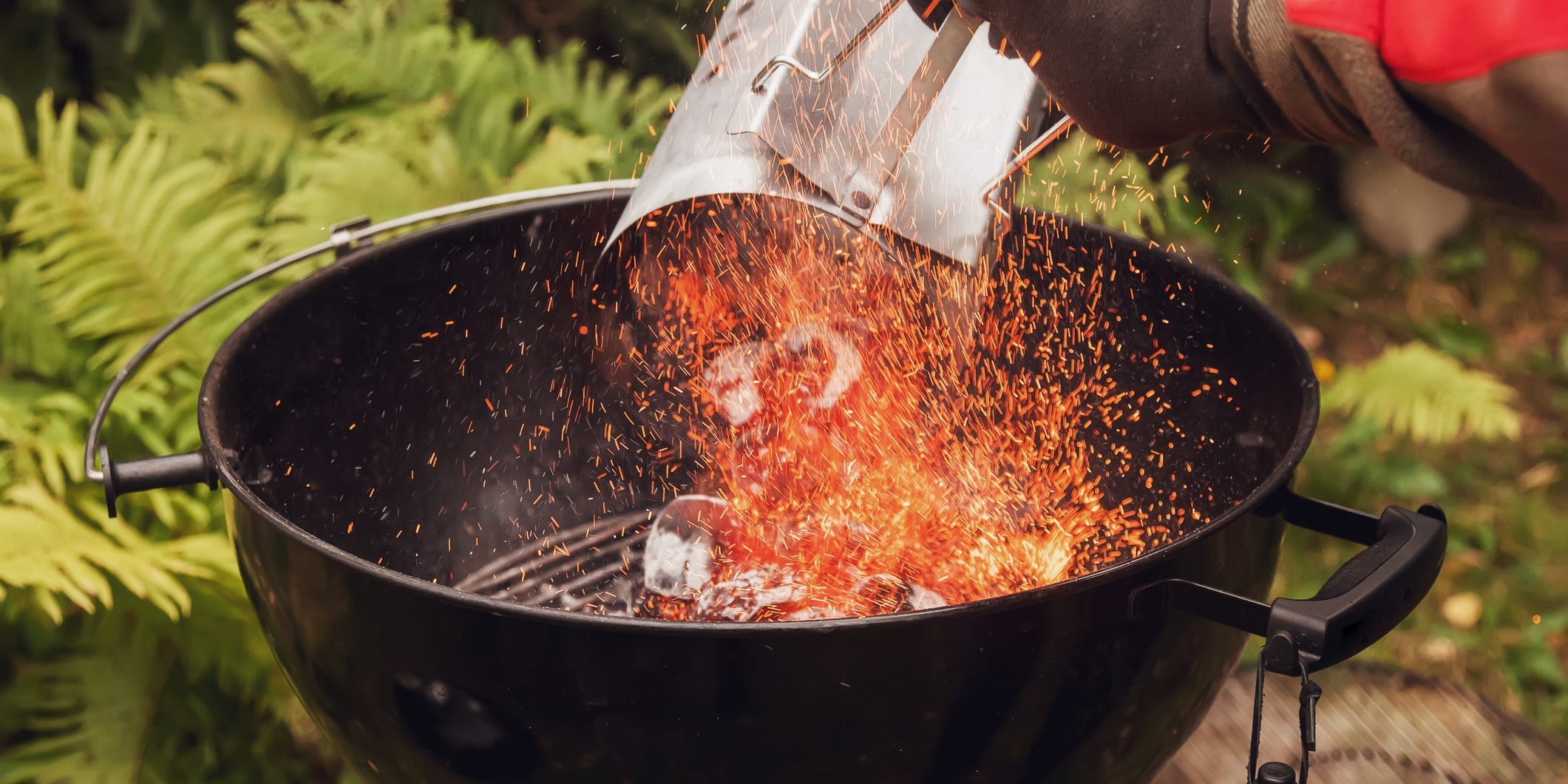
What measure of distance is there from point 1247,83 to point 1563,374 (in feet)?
7.63

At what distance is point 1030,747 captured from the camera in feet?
2.63

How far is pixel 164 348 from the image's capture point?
175 centimetres

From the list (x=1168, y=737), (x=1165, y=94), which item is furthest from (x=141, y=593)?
(x=1165, y=94)

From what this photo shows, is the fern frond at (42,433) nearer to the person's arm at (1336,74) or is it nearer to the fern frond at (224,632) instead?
the fern frond at (224,632)

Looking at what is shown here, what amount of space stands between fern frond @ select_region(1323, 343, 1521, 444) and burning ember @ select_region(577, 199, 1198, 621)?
3.74 feet

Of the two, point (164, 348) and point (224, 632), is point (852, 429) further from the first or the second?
point (164, 348)

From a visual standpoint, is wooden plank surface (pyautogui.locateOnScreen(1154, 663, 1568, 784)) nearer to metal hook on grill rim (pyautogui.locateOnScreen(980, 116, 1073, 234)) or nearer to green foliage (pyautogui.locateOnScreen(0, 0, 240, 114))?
metal hook on grill rim (pyautogui.locateOnScreen(980, 116, 1073, 234))

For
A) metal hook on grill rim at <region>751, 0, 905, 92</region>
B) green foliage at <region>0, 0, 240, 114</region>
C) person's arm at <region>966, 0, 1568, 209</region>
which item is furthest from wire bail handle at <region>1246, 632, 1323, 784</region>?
green foliage at <region>0, 0, 240, 114</region>

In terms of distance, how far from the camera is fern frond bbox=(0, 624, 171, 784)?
1.60 metres

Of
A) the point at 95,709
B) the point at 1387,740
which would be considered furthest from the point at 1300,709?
the point at 95,709

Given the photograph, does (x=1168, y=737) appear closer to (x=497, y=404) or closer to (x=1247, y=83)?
(x=1247, y=83)

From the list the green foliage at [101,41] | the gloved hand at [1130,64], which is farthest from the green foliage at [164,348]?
the gloved hand at [1130,64]

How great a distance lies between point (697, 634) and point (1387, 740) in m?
1.13

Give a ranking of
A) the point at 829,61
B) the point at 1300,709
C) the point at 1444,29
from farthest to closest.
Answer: the point at 829,61, the point at 1300,709, the point at 1444,29
